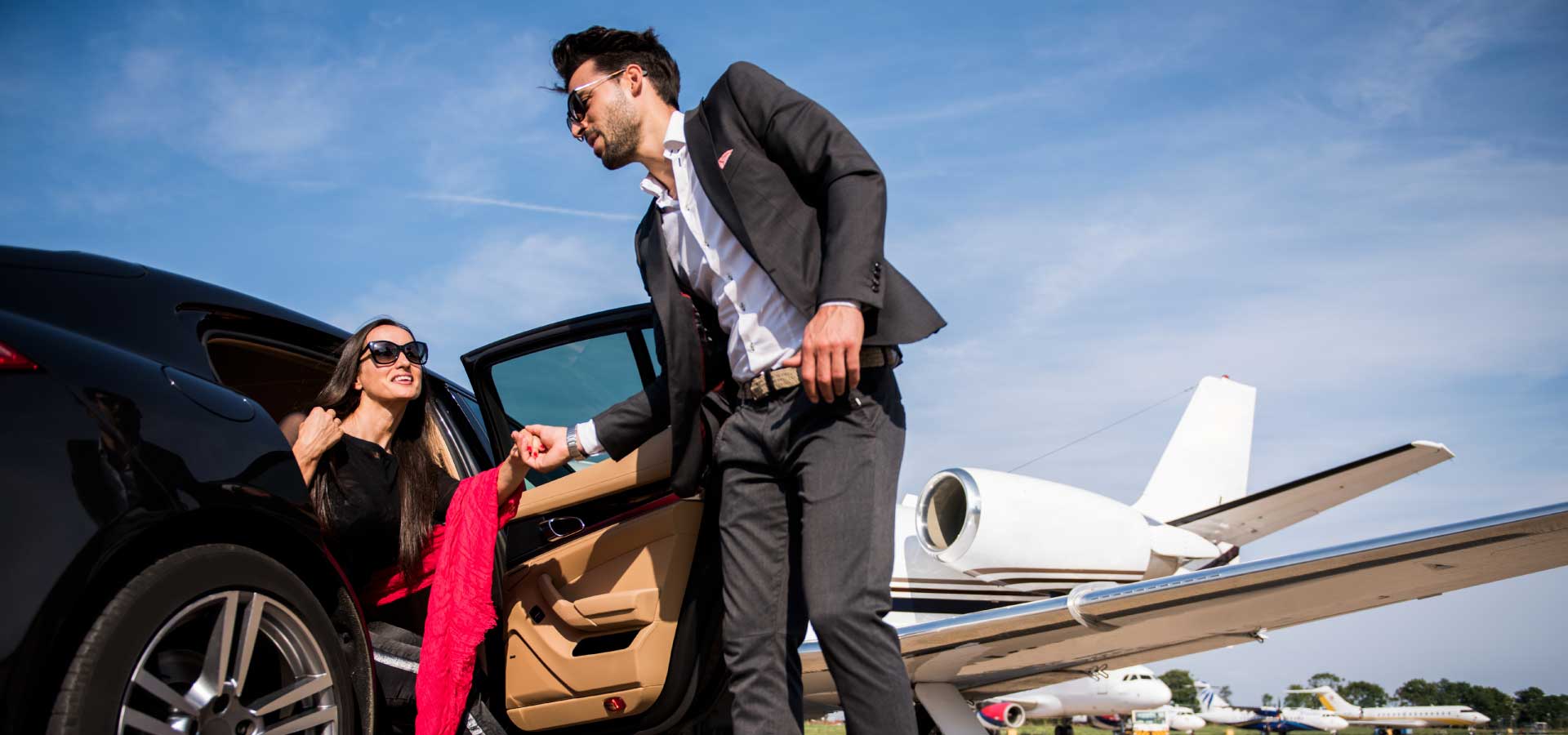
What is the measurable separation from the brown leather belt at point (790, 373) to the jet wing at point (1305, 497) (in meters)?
7.03

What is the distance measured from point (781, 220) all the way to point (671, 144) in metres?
0.40

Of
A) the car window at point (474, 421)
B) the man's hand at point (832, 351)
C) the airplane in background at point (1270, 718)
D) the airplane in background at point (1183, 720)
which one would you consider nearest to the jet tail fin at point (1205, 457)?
the car window at point (474, 421)

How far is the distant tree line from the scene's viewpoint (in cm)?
9231

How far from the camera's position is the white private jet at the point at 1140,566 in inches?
157

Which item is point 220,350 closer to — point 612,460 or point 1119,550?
point 612,460

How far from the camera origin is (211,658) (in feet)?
5.94

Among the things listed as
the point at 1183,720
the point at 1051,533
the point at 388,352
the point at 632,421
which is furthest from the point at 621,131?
Result: the point at 1183,720

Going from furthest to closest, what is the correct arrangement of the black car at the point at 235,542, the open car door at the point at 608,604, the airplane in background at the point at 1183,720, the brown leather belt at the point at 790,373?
the airplane in background at the point at 1183,720 → the open car door at the point at 608,604 → the brown leather belt at the point at 790,373 → the black car at the point at 235,542

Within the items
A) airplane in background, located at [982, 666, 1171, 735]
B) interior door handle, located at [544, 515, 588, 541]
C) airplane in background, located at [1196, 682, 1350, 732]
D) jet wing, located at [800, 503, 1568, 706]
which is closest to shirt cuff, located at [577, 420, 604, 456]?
interior door handle, located at [544, 515, 588, 541]

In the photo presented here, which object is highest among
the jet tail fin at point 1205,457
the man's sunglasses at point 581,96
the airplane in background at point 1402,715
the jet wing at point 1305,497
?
the jet tail fin at point 1205,457

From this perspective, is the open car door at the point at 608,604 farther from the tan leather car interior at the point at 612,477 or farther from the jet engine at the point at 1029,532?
the jet engine at the point at 1029,532

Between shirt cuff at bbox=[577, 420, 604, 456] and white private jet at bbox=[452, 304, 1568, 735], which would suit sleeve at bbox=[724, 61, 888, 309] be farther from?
white private jet at bbox=[452, 304, 1568, 735]

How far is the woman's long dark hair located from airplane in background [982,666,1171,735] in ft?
61.5

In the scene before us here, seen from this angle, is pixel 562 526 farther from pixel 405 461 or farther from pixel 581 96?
pixel 581 96
